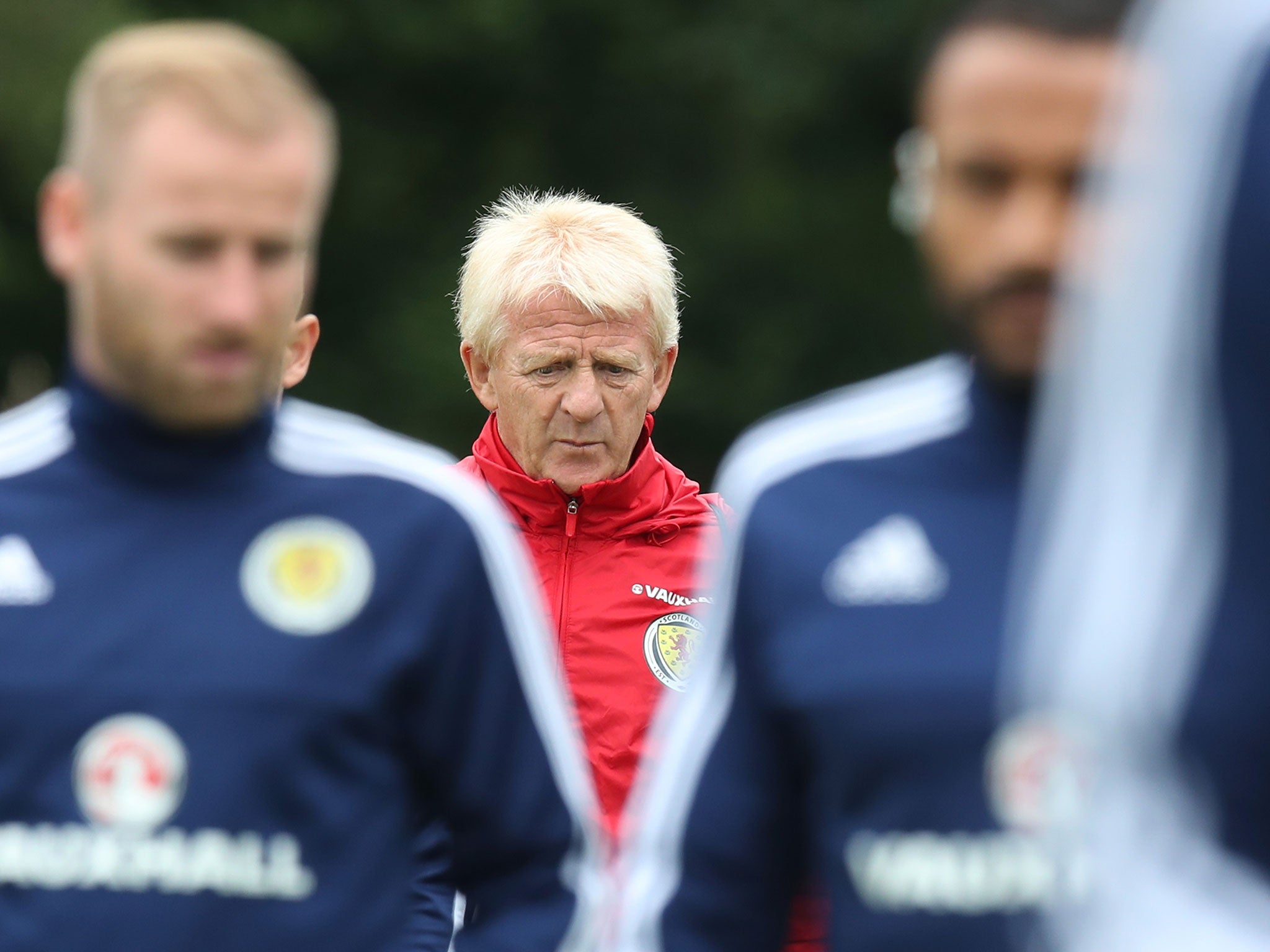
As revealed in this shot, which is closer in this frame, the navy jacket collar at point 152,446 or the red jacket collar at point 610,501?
the navy jacket collar at point 152,446

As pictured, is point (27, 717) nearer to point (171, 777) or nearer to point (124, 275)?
point (171, 777)

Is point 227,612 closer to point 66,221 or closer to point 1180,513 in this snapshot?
point 66,221

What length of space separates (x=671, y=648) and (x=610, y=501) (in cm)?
40

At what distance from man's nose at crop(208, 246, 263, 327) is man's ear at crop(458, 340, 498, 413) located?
2206mm

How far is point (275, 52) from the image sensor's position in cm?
253

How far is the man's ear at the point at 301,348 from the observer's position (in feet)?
12.8

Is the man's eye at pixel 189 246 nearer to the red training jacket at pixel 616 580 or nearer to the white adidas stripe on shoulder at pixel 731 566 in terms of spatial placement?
the white adidas stripe on shoulder at pixel 731 566

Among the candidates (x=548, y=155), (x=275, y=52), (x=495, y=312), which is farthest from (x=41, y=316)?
(x=275, y=52)

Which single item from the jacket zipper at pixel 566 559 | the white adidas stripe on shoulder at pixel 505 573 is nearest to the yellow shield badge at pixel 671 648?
the jacket zipper at pixel 566 559

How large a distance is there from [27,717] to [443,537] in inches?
20.5

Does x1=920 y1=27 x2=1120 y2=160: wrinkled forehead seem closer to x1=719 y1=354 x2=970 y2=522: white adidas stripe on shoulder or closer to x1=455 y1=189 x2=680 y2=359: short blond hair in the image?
x1=719 y1=354 x2=970 y2=522: white adidas stripe on shoulder

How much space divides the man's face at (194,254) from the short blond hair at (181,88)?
0.06 ft

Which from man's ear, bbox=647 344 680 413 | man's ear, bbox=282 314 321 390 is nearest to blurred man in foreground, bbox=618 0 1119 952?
man's ear, bbox=282 314 321 390

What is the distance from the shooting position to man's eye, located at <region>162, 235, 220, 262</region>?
2279 millimetres
